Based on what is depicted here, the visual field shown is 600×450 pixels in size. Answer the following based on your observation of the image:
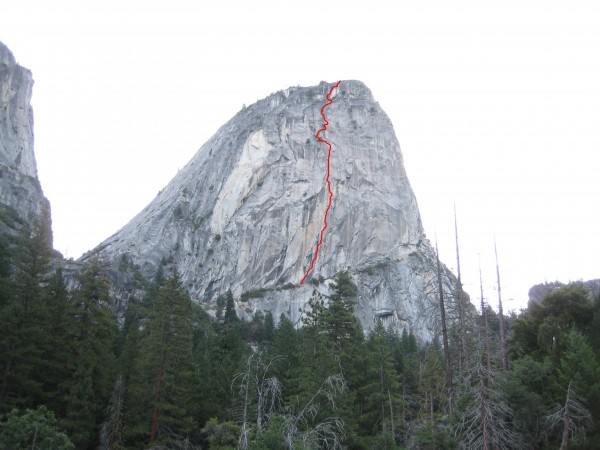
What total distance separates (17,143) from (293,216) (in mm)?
52327

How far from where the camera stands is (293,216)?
105m

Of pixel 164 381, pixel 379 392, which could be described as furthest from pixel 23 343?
pixel 379 392

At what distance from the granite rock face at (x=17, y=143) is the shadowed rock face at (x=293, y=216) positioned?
15.7m

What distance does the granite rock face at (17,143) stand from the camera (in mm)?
84938

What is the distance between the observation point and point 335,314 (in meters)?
31.2

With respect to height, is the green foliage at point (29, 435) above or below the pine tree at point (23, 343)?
below

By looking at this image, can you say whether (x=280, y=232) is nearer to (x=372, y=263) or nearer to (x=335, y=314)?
(x=372, y=263)

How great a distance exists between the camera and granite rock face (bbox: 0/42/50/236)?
8494 cm

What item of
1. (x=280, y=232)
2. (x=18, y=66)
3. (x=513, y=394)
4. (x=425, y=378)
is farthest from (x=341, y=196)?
(x=513, y=394)

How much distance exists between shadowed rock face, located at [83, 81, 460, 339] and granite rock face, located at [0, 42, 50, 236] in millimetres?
15678

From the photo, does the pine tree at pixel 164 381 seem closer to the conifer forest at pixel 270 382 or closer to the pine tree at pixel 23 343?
the conifer forest at pixel 270 382

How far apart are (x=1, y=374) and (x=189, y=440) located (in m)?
9.19

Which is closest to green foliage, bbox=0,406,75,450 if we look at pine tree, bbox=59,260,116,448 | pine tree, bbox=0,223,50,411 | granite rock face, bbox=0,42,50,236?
pine tree, bbox=59,260,116,448

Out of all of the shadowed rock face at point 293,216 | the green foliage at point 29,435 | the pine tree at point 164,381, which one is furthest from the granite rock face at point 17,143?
the green foliage at point 29,435
